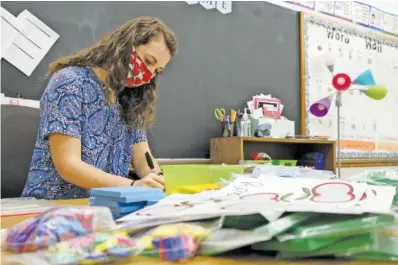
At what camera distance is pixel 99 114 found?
4.09 feet

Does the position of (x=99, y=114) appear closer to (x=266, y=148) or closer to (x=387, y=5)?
(x=266, y=148)

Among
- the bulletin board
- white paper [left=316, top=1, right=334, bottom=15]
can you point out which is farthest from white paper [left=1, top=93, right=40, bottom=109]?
white paper [left=316, top=1, right=334, bottom=15]

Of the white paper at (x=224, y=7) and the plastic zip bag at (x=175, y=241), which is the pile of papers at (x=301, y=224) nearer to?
the plastic zip bag at (x=175, y=241)

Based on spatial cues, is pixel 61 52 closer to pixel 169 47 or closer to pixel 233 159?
pixel 169 47

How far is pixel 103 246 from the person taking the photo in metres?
0.38

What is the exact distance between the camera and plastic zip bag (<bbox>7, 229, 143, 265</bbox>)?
36 centimetres

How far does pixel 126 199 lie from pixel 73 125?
62cm

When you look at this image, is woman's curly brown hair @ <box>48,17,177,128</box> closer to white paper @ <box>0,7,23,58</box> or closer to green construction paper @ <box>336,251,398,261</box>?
white paper @ <box>0,7,23,58</box>

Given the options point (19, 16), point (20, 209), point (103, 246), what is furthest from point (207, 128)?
point (103, 246)

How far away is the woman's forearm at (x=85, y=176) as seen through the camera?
1.06 meters

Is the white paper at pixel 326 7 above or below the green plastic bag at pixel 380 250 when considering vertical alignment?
above

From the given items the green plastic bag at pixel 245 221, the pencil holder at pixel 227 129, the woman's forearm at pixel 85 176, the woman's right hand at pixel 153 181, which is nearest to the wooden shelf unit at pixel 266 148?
the pencil holder at pixel 227 129

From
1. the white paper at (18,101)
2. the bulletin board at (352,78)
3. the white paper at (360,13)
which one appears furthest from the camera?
the white paper at (360,13)

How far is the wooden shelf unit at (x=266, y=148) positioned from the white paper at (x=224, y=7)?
2.47 feet
